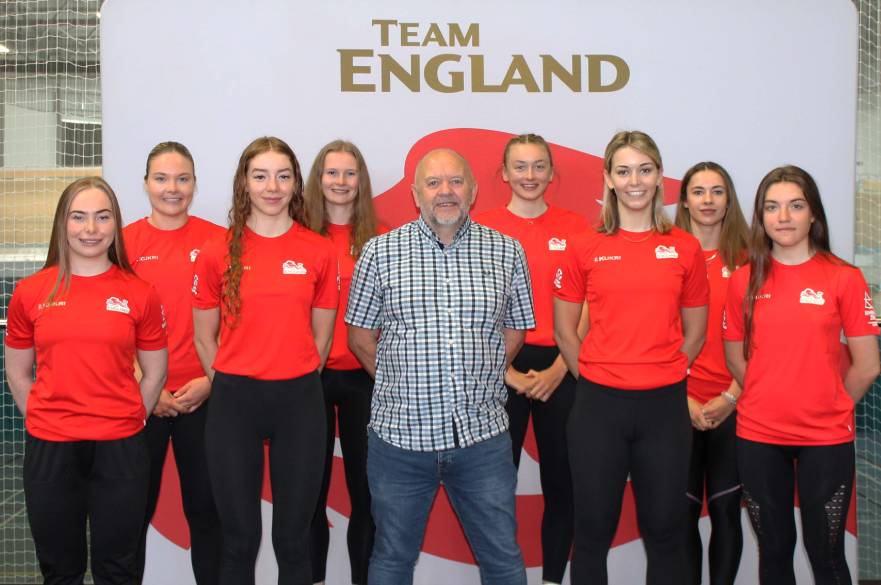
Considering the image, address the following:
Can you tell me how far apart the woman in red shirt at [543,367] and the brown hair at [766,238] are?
686mm

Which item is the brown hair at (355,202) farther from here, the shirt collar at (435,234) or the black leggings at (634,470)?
the black leggings at (634,470)

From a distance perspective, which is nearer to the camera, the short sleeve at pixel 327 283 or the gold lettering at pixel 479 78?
the short sleeve at pixel 327 283

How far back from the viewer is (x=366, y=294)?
8.27 feet

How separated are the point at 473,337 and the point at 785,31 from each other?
235cm

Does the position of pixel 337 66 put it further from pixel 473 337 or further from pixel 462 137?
pixel 473 337

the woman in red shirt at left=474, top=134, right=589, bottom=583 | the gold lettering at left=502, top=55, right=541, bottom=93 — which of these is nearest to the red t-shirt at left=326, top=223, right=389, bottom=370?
the woman in red shirt at left=474, top=134, right=589, bottom=583

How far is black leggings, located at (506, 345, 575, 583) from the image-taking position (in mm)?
3139

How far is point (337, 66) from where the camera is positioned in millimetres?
3617

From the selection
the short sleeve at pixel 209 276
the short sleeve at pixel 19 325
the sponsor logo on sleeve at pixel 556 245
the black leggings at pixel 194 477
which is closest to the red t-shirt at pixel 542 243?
the sponsor logo on sleeve at pixel 556 245

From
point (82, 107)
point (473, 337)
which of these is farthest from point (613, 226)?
point (82, 107)

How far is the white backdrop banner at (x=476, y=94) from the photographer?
3.60 m

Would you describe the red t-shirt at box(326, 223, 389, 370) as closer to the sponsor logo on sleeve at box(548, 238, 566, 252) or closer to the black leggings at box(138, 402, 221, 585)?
the black leggings at box(138, 402, 221, 585)

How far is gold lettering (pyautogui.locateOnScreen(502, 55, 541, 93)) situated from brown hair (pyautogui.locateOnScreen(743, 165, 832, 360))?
4.19ft

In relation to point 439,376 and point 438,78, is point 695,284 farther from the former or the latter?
point 438,78
